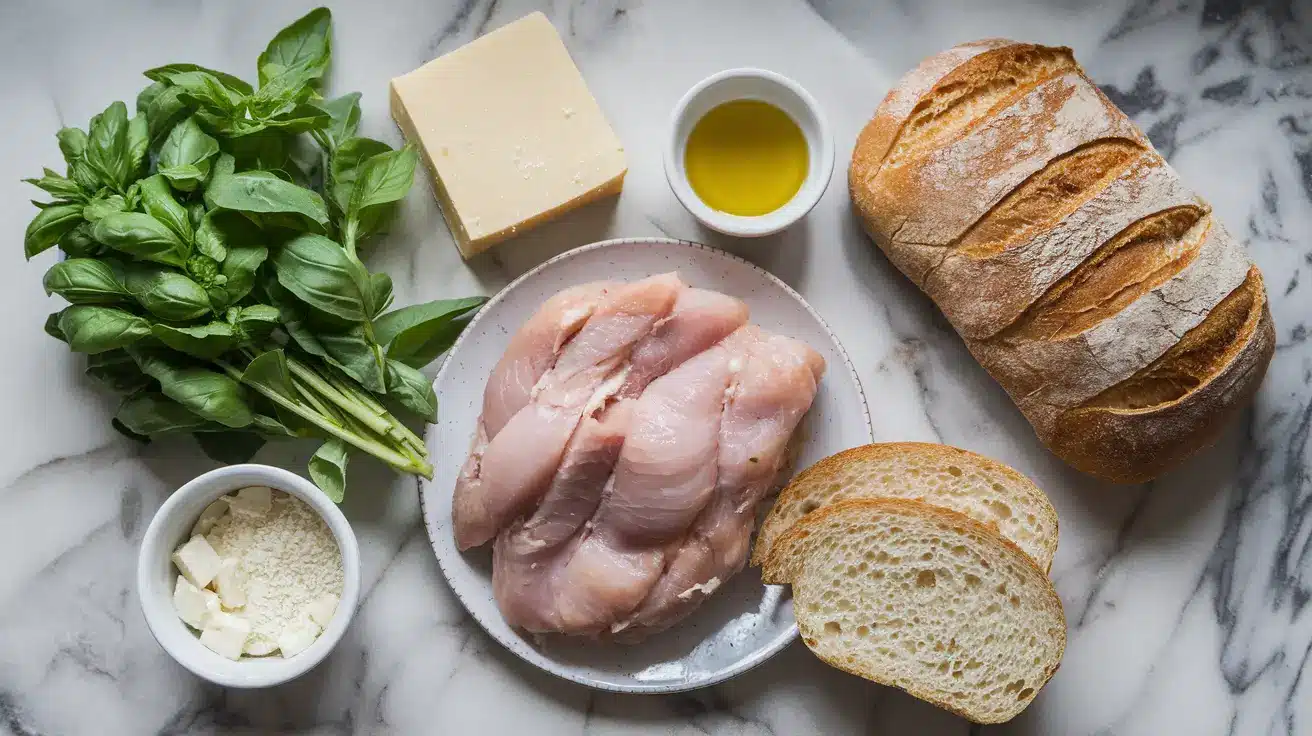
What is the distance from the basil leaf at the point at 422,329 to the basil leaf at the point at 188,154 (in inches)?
16.2

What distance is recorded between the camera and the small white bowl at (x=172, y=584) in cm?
177

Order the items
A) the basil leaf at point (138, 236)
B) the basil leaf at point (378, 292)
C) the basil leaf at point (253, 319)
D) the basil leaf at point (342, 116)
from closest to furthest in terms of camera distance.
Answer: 1. the basil leaf at point (138, 236)
2. the basil leaf at point (253, 319)
3. the basil leaf at point (378, 292)
4. the basil leaf at point (342, 116)

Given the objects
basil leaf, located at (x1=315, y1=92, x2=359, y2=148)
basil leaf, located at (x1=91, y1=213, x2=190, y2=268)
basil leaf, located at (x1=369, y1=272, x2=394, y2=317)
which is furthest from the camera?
basil leaf, located at (x1=315, y1=92, x2=359, y2=148)

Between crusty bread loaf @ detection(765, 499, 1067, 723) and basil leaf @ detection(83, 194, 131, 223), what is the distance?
132cm

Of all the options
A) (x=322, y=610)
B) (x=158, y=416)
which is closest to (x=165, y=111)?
(x=158, y=416)

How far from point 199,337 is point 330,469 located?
1.11 feet

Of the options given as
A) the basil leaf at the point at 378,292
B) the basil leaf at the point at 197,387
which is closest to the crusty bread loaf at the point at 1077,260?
the basil leaf at the point at 378,292

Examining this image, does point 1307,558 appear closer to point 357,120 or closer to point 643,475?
point 643,475

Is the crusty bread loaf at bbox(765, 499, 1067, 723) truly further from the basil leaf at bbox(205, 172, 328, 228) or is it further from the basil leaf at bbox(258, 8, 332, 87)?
the basil leaf at bbox(258, 8, 332, 87)

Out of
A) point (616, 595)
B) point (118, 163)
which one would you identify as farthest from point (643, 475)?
point (118, 163)

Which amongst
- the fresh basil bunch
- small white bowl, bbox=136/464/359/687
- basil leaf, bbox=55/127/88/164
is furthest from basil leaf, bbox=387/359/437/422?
basil leaf, bbox=55/127/88/164

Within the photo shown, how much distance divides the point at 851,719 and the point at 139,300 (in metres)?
1.60

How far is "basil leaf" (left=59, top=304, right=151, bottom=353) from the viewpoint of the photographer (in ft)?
5.66

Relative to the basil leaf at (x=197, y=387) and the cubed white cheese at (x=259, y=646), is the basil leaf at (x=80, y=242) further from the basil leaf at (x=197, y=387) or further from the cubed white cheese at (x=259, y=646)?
the cubed white cheese at (x=259, y=646)
